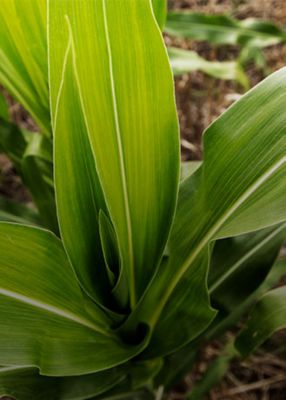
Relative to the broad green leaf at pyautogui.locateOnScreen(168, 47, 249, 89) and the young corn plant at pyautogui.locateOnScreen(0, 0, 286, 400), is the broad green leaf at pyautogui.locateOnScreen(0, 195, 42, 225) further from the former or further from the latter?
the broad green leaf at pyautogui.locateOnScreen(168, 47, 249, 89)

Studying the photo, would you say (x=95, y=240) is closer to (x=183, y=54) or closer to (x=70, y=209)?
(x=70, y=209)

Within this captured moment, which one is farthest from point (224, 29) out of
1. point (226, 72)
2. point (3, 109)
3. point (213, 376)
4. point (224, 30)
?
point (213, 376)

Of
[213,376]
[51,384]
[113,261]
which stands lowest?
[213,376]

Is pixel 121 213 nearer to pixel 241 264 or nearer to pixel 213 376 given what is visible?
pixel 241 264

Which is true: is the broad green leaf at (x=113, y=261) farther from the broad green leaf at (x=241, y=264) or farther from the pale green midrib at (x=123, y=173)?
the broad green leaf at (x=241, y=264)

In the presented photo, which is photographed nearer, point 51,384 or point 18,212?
point 51,384
